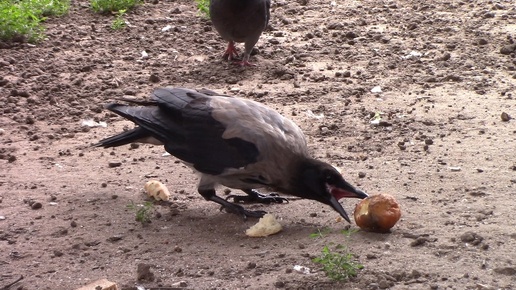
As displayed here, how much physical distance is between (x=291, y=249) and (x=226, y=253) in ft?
1.23

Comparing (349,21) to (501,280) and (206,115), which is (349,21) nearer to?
(206,115)

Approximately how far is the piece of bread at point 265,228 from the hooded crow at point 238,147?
0.80ft

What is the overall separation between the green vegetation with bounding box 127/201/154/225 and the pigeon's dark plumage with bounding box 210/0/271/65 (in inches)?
124

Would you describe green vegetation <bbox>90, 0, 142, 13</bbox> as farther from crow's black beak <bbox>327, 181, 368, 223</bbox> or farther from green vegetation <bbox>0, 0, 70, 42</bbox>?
crow's black beak <bbox>327, 181, 368, 223</bbox>

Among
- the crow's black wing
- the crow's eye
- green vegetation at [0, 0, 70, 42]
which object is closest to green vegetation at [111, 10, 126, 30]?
green vegetation at [0, 0, 70, 42]

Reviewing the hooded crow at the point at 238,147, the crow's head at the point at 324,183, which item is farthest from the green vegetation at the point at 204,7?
the crow's head at the point at 324,183

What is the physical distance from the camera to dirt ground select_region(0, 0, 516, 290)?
461 centimetres

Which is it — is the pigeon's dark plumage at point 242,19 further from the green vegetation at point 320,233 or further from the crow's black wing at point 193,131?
the green vegetation at point 320,233

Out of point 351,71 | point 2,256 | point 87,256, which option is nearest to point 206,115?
point 87,256

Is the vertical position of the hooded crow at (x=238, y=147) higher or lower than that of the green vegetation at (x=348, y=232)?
higher

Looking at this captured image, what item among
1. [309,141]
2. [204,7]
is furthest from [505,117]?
[204,7]

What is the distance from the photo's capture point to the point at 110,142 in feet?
19.3

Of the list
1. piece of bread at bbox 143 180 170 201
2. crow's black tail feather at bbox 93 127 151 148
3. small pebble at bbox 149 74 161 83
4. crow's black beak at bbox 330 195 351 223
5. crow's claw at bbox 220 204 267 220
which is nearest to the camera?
crow's black beak at bbox 330 195 351 223

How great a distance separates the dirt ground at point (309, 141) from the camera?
15.1 ft
